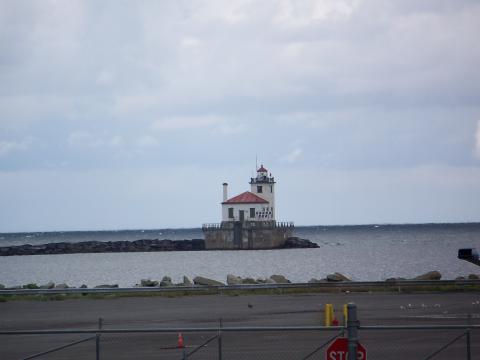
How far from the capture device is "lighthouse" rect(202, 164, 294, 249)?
413 feet

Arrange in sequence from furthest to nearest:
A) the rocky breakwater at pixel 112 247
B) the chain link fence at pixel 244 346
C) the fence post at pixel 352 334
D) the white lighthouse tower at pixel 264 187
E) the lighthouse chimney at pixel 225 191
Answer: the rocky breakwater at pixel 112 247
the lighthouse chimney at pixel 225 191
the white lighthouse tower at pixel 264 187
the chain link fence at pixel 244 346
the fence post at pixel 352 334

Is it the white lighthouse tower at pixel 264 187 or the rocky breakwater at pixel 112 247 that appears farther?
the rocky breakwater at pixel 112 247

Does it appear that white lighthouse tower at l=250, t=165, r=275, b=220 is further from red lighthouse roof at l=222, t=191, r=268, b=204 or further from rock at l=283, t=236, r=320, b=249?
rock at l=283, t=236, r=320, b=249

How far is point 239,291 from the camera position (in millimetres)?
43312

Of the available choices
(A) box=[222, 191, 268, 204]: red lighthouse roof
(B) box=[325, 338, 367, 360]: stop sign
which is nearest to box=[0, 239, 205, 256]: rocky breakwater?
(A) box=[222, 191, 268, 204]: red lighthouse roof

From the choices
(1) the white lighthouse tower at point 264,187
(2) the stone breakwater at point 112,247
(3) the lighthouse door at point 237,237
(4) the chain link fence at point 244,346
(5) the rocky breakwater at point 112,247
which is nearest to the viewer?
(4) the chain link fence at point 244,346

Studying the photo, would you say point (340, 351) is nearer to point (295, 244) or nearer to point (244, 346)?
point (244, 346)

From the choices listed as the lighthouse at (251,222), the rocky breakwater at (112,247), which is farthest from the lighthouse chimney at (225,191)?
the rocky breakwater at (112,247)

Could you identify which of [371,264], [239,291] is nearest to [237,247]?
[371,264]

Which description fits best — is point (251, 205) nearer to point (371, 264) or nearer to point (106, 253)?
point (371, 264)

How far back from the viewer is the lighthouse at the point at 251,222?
413 feet

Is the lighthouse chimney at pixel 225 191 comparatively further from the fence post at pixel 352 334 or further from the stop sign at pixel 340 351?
the fence post at pixel 352 334

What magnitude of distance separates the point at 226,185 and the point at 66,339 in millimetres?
106247

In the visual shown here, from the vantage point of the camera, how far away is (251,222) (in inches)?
5138
